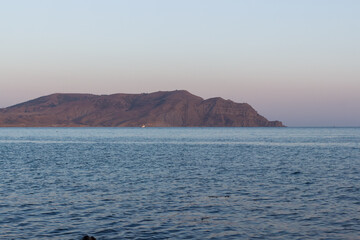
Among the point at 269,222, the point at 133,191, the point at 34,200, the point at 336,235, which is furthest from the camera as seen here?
the point at 133,191

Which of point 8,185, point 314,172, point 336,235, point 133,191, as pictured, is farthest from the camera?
point 314,172

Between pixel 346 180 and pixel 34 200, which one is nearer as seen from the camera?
pixel 34 200

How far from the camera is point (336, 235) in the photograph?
20.0 metres

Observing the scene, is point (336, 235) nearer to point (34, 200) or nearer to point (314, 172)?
point (34, 200)

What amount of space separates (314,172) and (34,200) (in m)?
29.9

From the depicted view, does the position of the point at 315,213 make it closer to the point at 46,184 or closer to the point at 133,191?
the point at 133,191

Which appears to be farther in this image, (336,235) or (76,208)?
(76,208)

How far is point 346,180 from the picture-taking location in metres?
38.9

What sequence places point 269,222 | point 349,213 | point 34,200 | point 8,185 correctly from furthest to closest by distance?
point 8,185
point 34,200
point 349,213
point 269,222

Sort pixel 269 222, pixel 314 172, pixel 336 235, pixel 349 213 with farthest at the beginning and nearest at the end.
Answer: pixel 314 172 → pixel 349 213 → pixel 269 222 → pixel 336 235

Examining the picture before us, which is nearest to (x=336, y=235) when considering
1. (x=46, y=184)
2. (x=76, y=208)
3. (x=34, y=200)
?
(x=76, y=208)

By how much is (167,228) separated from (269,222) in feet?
17.7

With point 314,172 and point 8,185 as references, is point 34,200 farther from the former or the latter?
point 314,172

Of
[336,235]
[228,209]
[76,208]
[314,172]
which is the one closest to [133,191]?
[76,208]
